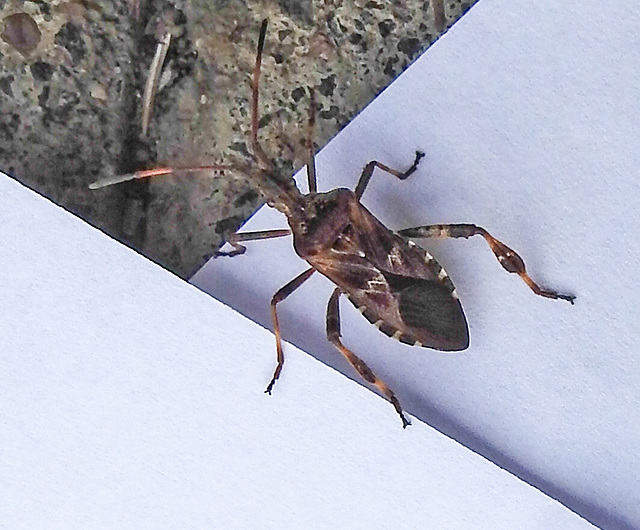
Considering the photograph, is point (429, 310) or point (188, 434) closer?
point (429, 310)

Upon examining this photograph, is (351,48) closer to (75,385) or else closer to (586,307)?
(586,307)

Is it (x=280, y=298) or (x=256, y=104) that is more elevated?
(x=256, y=104)

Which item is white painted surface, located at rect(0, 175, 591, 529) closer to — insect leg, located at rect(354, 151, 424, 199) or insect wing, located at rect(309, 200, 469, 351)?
insect wing, located at rect(309, 200, 469, 351)

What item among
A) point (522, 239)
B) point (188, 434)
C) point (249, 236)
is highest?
point (522, 239)

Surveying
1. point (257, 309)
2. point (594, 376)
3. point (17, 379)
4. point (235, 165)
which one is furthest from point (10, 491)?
point (594, 376)

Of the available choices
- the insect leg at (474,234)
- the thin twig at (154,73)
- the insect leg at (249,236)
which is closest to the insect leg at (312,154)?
the insect leg at (249,236)

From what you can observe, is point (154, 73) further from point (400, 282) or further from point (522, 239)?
point (522, 239)

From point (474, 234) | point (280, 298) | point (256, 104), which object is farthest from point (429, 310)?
point (256, 104)
